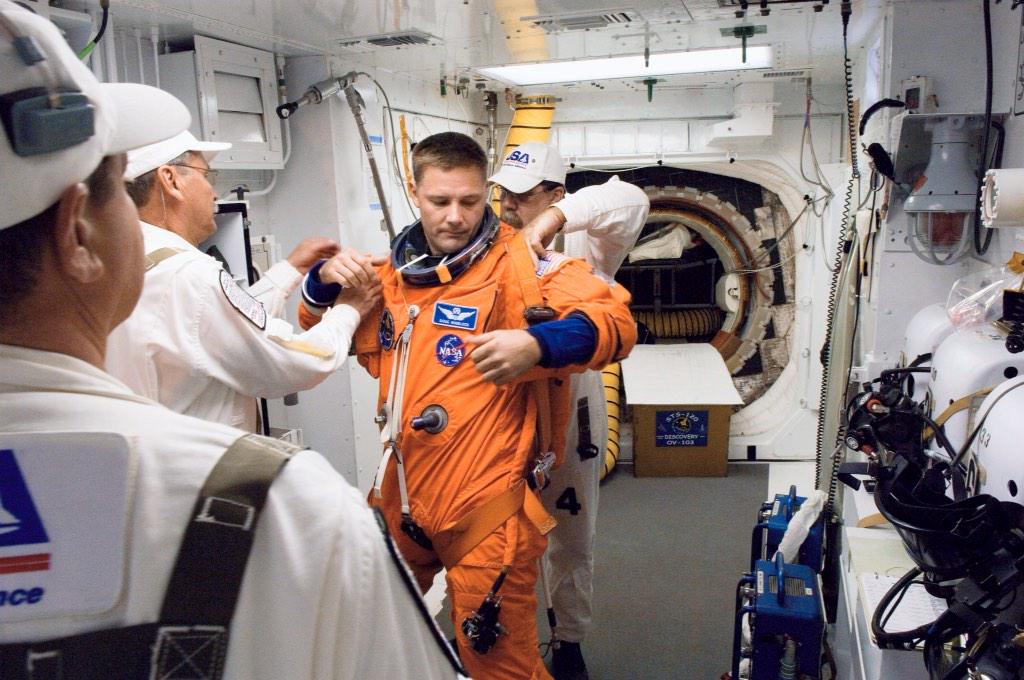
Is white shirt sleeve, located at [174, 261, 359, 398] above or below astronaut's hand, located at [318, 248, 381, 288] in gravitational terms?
below

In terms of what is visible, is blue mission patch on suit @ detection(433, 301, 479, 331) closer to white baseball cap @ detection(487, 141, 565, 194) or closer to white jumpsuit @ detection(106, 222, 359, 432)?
white jumpsuit @ detection(106, 222, 359, 432)

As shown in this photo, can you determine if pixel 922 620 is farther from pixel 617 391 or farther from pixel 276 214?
pixel 617 391

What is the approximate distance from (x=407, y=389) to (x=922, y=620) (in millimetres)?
1429

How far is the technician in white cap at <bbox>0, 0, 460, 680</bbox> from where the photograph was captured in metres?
0.63

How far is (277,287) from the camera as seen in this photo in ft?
7.52

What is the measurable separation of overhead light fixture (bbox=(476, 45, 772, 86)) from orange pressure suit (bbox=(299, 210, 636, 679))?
6.63 feet

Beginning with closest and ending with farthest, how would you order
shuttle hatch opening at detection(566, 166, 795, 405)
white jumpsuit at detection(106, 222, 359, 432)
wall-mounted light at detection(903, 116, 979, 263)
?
1. white jumpsuit at detection(106, 222, 359, 432)
2. wall-mounted light at detection(903, 116, 979, 263)
3. shuttle hatch opening at detection(566, 166, 795, 405)

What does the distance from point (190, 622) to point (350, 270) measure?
156cm

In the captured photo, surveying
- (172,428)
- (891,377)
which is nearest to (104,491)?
(172,428)

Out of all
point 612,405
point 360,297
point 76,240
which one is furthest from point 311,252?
point 612,405

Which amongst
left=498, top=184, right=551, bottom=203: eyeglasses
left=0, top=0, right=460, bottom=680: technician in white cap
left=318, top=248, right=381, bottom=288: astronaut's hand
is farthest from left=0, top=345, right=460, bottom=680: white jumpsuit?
left=498, top=184, right=551, bottom=203: eyeglasses

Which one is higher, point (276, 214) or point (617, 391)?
point (276, 214)

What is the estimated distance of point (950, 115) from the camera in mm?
2611

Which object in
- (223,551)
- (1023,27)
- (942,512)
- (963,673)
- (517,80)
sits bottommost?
(963,673)
